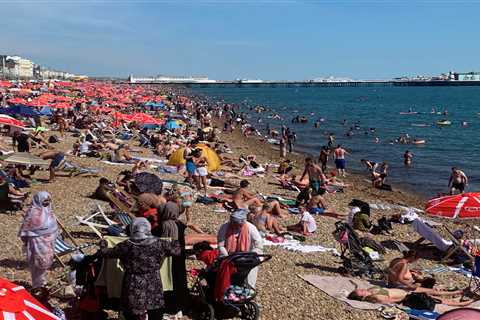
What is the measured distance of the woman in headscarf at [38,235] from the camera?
6.04 metres

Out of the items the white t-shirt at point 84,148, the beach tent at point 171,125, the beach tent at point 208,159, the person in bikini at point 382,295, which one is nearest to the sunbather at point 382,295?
A: the person in bikini at point 382,295

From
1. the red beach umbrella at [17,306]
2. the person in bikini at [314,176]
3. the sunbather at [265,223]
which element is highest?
the red beach umbrella at [17,306]

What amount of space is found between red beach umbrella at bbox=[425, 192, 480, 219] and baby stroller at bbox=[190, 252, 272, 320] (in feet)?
16.0

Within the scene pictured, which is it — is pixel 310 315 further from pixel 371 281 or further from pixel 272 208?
pixel 272 208

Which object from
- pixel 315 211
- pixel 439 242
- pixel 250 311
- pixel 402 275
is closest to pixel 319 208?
pixel 315 211

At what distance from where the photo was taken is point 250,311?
5.99 m

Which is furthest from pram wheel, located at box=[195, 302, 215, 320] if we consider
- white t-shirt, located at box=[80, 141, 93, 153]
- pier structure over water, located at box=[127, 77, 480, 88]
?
pier structure over water, located at box=[127, 77, 480, 88]

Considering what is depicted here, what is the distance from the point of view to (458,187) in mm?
17312

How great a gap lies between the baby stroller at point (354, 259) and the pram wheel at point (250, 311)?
114 inches

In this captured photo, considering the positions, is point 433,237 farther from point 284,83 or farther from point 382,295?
point 284,83

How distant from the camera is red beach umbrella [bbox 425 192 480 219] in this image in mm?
9344

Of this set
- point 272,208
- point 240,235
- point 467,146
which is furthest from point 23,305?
point 467,146

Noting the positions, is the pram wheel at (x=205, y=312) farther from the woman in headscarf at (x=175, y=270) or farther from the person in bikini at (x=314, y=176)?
the person in bikini at (x=314, y=176)

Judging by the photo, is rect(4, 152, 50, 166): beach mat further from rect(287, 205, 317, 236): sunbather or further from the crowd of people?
rect(287, 205, 317, 236): sunbather
